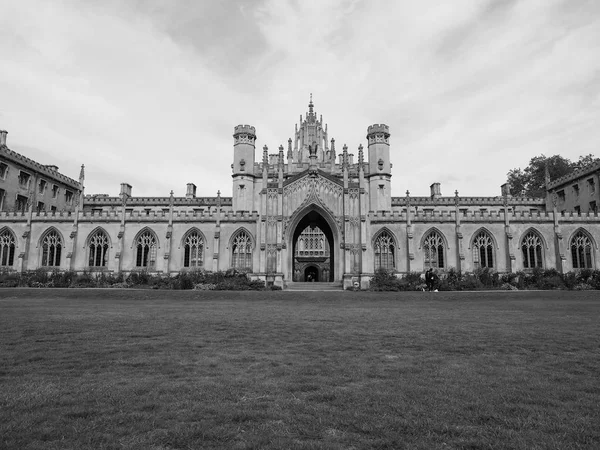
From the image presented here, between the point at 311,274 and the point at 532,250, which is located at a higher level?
the point at 532,250

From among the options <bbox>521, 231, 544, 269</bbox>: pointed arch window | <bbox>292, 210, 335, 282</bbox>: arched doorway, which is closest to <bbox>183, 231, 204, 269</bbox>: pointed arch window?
<bbox>292, 210, 335, 282</bbox>: arched doorway

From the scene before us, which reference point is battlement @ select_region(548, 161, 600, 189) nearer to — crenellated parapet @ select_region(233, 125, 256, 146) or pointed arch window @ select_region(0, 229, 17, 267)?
Result: crenellated parapet @ select_region(233, 125, 256, 146)

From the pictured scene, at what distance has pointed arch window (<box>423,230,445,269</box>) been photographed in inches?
1695

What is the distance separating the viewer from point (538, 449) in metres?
4.05

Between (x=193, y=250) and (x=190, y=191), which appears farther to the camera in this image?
(x=190, y=191)

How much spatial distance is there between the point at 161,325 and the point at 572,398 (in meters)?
9.97

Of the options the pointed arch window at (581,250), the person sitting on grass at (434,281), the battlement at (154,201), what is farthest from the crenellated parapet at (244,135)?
the pointed arch window at (581,250)

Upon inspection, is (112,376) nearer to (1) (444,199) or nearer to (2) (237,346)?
(2) (237,346)

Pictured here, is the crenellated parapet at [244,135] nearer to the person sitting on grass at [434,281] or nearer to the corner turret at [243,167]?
the corner turret at [243,167]

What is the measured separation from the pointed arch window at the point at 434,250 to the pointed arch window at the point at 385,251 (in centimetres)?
311

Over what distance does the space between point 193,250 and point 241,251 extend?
4849mm

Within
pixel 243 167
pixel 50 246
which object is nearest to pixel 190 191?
pixel 243 167

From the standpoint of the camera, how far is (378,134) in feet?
183

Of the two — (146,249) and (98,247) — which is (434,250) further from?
(98,247)
